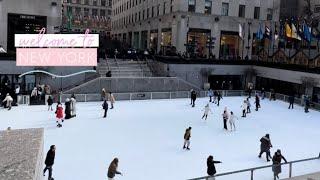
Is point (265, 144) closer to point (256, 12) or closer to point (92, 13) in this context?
point (256, 12)

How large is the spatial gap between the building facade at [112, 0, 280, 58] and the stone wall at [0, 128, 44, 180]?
119ft

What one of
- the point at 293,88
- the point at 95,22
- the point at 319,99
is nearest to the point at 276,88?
the point at 293,88

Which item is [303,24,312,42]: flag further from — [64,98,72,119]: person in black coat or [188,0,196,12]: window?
[64,98,72,119]: person in black coat

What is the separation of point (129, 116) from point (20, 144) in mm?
15843

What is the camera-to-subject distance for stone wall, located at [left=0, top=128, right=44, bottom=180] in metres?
9.09

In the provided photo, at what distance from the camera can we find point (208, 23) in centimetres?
5088

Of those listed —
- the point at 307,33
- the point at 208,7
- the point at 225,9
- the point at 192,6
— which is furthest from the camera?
the point at 225,9

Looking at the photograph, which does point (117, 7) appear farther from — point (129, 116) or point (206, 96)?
point (129, 116)

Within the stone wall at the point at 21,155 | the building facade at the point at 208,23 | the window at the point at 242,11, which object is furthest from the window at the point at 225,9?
the stone wall at the point at 21,155

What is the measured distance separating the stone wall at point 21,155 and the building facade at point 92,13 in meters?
78.9

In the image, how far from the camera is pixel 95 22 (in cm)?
9450

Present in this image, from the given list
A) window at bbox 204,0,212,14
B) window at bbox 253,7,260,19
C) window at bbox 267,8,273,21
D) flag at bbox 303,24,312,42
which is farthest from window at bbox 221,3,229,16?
flag at bbox 303,24,312,42

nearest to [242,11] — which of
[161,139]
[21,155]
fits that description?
[161,139]

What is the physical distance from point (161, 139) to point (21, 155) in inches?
463
